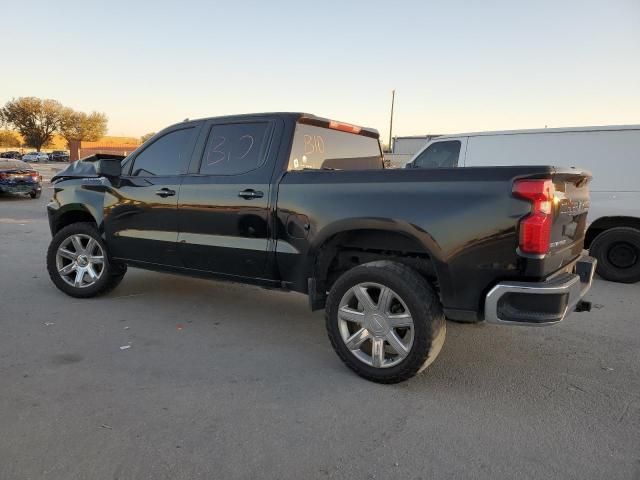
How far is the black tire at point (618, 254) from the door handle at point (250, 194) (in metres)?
5.10

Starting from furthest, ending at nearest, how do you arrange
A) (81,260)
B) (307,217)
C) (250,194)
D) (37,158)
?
(37,158) → (81,260) → (250,194) → (307,217)

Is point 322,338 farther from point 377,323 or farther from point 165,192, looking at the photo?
point 165,192

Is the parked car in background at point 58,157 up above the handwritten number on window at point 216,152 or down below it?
below

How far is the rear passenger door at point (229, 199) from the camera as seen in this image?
3959 mm

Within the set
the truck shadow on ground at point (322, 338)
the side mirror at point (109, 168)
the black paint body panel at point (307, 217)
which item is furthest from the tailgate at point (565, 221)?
the side mirror at point (109, 168)

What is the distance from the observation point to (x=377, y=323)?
332cm

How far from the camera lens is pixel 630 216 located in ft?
21.2

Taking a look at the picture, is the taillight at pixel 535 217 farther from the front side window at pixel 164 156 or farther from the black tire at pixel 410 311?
the front side window at pixel 164 156

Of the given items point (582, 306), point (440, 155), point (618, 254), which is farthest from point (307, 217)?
point (618, 254)

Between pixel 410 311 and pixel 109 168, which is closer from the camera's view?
pixel 410 311

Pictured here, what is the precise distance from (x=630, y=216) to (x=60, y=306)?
704 centimetres

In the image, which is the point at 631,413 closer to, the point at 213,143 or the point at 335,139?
the point at 335,139

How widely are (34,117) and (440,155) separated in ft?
258

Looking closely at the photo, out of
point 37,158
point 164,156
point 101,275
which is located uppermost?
point 164,156
